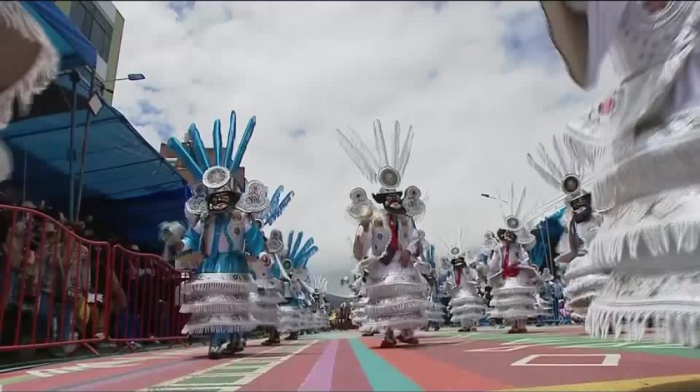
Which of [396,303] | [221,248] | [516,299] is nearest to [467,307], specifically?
[516,299]

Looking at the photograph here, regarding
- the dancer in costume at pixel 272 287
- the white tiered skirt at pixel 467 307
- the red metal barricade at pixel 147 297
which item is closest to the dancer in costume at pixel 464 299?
the white tiered skirt at pixel 467 307

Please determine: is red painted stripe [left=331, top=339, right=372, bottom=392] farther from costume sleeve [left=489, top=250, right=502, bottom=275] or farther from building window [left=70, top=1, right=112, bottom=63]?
costume sleeve [left=489, top=250, right=502, bottom=275]

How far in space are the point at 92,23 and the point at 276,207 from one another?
28.1 ft

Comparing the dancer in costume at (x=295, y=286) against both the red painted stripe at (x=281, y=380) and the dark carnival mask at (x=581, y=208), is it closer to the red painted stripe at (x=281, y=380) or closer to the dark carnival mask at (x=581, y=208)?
the dark carnival mask at (x=581, y=208)

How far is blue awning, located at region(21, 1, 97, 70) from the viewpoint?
198 centimetres

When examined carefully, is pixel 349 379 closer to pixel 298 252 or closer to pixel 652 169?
pixel 652 169

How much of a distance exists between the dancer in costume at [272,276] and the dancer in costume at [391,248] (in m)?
1.28

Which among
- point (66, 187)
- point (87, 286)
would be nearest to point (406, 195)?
point (87, 286)

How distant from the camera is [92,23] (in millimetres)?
2281

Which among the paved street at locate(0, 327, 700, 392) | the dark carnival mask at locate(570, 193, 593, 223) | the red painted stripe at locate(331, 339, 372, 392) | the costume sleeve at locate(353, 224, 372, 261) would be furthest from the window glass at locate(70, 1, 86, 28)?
the dark carnival mask at locate(570, 193, 593, 223)

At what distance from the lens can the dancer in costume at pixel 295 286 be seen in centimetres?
1038

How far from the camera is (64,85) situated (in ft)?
19.2

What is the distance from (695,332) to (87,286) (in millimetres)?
5824

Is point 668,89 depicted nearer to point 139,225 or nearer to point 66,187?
point 66,187
